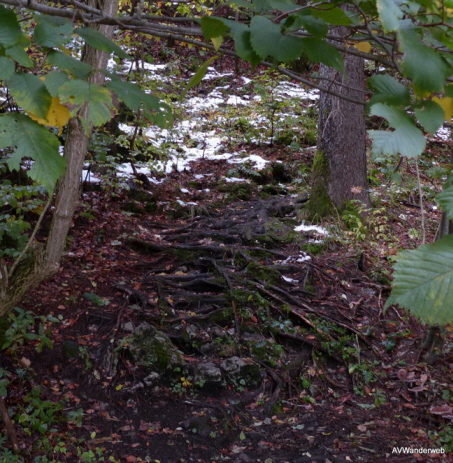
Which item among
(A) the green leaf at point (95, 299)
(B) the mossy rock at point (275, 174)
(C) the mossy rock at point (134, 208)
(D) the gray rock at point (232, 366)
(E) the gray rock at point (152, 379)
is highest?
(B) the mossy rock at point (275, 174)

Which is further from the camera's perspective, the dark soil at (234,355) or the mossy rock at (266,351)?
the mossy rock at (266,351)

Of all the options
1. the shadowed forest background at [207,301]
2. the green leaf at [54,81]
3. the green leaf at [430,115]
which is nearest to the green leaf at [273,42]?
the shadowed forest background at [207,301]

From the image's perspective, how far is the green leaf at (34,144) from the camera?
0.82m

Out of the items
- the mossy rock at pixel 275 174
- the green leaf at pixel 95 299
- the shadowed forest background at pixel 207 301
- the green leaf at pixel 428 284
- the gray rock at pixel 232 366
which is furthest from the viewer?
the mossy rock at pixel 275 174

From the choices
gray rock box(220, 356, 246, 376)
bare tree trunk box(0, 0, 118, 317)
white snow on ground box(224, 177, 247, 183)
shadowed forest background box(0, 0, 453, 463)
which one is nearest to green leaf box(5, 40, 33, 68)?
shadowed forest background box(0, 0, 453, 463)

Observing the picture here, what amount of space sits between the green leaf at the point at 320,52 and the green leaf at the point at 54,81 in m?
0.50

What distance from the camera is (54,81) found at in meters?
0.85

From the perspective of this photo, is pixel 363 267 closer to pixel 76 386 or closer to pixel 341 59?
pixel 76 386

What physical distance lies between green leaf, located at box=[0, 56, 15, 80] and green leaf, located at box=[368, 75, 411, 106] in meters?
0.67

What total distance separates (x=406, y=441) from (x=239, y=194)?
6.14 m

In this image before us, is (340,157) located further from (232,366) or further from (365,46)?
(365,46)

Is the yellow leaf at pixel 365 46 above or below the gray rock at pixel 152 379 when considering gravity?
above

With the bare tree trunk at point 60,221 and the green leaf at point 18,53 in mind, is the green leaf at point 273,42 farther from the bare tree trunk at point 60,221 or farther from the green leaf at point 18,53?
the bare tree trunk at point 60,221

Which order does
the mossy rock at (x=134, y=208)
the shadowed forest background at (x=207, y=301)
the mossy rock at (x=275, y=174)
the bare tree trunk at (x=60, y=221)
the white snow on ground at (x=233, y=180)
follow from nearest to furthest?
the shadowed forest background at (x=207, y=301)
the bare tree trunk at (x=60, y=221)
the mossy rock at (x=134, y=208)
the white snow on ground at (x=233, y=180)
the mossy rock at (x=275, y=174)
